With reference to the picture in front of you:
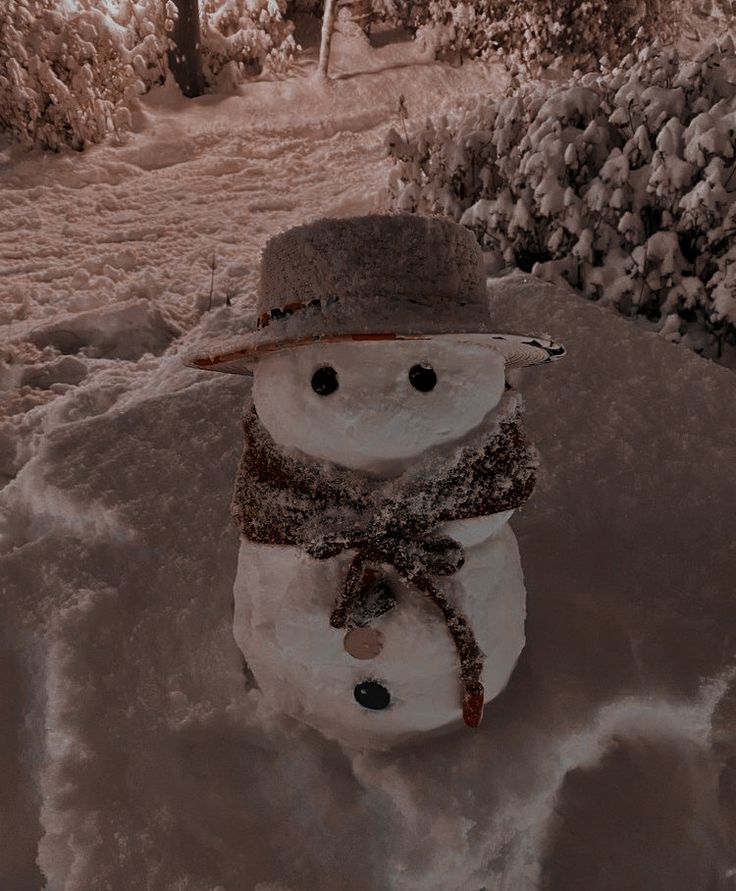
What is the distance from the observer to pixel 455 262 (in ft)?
3.82

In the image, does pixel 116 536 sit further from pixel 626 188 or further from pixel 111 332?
pixel 626 188

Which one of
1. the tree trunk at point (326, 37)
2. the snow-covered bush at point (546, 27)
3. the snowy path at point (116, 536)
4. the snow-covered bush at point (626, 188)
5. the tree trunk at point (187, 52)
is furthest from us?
the snow-covered bush at point (546, 27)

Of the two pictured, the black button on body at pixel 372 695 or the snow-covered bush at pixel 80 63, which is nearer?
the black button on body at pixel 372 695

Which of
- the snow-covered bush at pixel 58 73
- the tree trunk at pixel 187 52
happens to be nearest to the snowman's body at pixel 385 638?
Answer: the snow-covered bush at pixel 58 73

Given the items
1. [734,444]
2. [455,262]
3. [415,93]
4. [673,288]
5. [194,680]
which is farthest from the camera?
[415,93]

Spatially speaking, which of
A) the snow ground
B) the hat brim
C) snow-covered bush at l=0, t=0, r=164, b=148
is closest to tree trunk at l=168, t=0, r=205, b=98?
snow-covered bush at l=0, t=0, r=164, b=148

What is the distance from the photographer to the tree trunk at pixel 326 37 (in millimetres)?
5844

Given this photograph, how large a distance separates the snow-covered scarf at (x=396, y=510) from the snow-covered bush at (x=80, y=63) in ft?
14.9

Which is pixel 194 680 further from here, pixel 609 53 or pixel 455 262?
pixel 609 53

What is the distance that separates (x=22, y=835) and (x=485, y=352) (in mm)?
1207

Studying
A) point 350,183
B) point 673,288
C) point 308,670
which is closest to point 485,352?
point 308,670

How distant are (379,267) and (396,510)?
39 centimetres

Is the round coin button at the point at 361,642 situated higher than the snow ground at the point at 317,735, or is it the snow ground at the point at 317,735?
the round coin button at the point at 361,642

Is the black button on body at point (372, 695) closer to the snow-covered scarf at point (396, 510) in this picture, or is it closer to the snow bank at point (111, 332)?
the snow-covered scarf at point (396, 510)
